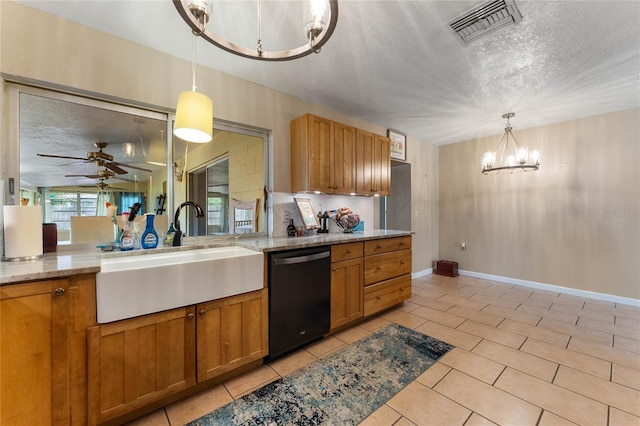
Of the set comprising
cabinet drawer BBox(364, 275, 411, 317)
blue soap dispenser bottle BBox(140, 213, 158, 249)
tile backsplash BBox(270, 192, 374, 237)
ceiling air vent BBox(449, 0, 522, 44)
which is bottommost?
cabinet drawer BBox(364, 275, 411, 317)

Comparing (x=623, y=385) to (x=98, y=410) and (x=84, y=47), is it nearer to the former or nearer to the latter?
(x=98, y=410)

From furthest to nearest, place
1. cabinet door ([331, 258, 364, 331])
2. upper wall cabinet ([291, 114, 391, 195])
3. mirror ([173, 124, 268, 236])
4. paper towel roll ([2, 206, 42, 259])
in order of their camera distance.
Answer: upper wall cabinet ([291, 114, 391, 195]) → cabinet door ([331, 258, 364, 331]) → mirror ([173, 124, 268, 236]) → paper towel roll ([2, 206, 42, 259])

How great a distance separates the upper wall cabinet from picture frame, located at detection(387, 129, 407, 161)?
68 cm

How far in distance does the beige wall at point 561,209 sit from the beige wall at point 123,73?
10.9 feet

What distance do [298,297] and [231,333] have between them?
1.95 ft

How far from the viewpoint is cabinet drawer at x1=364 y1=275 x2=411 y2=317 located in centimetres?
275

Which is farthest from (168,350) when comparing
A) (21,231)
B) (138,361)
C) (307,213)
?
(307,213)

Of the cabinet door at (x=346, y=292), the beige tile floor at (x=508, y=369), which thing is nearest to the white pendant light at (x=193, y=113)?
the cabinet door at (x=346, y=292)

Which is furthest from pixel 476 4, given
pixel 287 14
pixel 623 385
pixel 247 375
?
pixel 247 375

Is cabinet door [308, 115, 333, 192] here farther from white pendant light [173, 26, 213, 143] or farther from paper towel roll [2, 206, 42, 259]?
paper towel roll [2, 206, 42, 259]

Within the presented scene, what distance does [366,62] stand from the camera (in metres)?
2.23

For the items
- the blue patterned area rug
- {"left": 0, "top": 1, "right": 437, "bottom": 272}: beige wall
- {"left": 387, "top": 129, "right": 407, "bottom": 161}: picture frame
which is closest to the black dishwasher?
the blue patterned area rug

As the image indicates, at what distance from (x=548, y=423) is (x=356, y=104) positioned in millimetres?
3188

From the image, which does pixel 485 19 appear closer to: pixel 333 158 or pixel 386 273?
pixel 333 158
